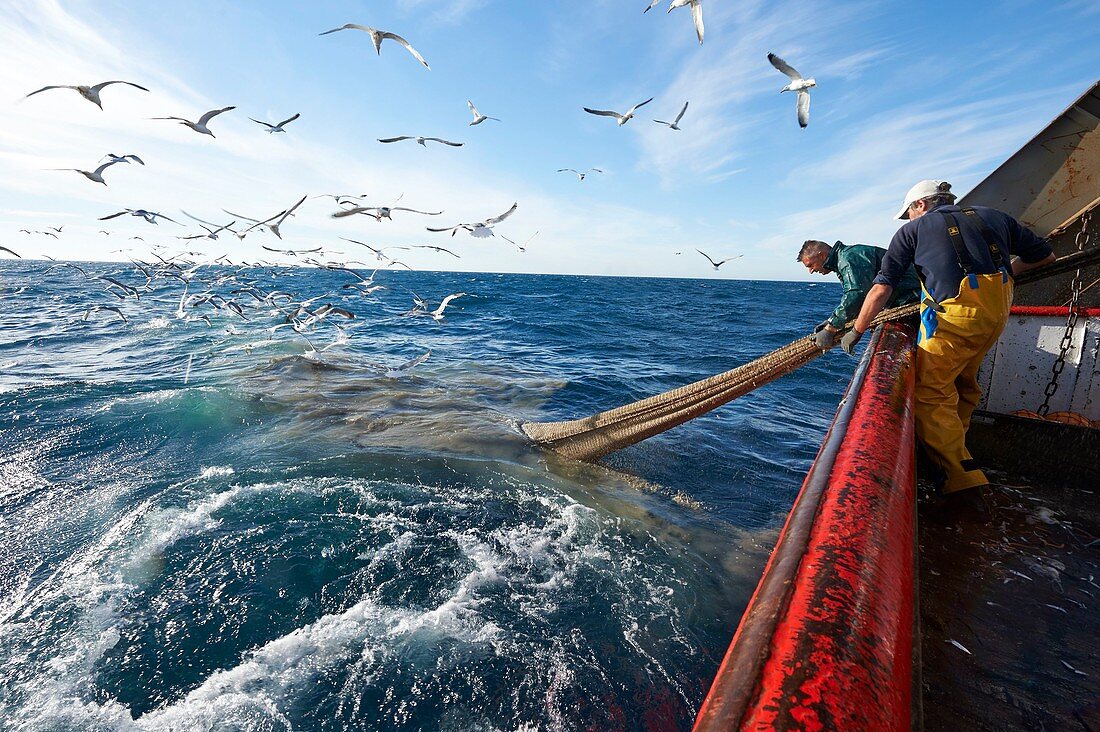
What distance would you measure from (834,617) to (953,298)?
3197 millimetres

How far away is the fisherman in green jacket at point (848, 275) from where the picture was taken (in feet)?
14.7

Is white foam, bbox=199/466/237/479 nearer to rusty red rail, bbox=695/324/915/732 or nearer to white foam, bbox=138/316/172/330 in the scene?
rusty red rail, bbox=695/324/915/732

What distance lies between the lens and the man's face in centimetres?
531

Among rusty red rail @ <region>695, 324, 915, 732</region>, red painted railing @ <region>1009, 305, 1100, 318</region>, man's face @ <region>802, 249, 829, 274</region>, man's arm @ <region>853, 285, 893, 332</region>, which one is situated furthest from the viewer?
man's face @ <region>802, 249, 829, 274</region>

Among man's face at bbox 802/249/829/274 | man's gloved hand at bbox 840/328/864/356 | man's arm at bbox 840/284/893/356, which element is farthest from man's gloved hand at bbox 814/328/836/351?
man's face at bbox 802/249/829/274

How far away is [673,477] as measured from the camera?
6410 millimetres

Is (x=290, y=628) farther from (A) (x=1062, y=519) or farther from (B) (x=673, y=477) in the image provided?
(A) (x=1062, y=519)

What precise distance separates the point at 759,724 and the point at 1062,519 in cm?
434

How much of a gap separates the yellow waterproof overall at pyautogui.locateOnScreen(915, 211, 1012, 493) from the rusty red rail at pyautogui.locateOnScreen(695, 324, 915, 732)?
1756 mm

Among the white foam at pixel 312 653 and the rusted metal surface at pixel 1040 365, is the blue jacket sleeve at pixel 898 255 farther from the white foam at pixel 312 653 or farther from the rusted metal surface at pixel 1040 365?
the white foam at pixel 312 653

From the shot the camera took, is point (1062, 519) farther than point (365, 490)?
No

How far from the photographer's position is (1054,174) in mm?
6043

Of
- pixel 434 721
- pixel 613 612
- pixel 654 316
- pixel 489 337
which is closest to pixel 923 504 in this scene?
pixel 613 612

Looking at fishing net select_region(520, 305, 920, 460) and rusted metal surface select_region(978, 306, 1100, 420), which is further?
rusted metal surface select_region(978, 306, 1100, 420)
